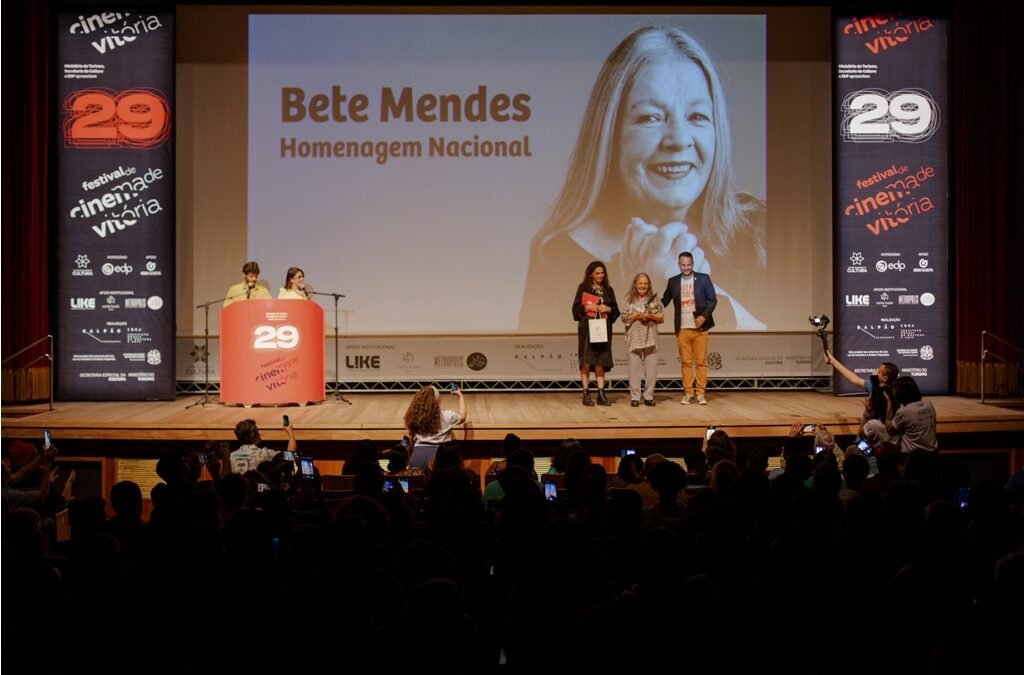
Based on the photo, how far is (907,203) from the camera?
1095cm

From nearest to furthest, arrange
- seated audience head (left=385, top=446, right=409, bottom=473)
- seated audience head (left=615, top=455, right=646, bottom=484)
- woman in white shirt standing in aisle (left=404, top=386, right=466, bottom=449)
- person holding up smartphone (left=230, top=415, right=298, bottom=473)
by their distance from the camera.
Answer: seated audience head (left=615, top=455, right=646, bottom=484), seated audience head (left=385, top=446, right=409, bottom=473), person holding up smartphone (left=230, top=415, right=298, bottom=473), woman in white shirt standing in aisle (left=404, top=386, right=466, bottom=449)

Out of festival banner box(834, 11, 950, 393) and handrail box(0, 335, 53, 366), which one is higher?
festival banner box(834, 11, 950, 393)

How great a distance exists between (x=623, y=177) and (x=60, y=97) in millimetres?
6090

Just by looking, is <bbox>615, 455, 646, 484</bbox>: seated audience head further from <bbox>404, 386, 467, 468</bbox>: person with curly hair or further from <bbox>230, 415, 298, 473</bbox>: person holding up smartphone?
<bbox>230, 415, 298, 473</bbox>: person holding up smartphone

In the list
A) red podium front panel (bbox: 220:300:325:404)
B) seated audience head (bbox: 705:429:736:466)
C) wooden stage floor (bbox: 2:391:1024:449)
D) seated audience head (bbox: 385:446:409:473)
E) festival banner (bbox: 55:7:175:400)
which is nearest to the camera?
seated audience head (bbox: 385:446:409:473)

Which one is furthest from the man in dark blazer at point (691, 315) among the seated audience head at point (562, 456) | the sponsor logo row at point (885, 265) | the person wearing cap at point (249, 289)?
the person wearing cap at point (249, 289)

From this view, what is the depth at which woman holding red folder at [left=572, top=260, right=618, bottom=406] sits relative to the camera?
9422 mm

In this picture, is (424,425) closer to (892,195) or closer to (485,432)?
(485,432)

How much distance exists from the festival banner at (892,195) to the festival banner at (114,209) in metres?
7.15

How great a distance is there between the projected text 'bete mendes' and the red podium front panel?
2.99 meters

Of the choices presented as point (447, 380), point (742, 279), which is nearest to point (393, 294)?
point (447, 380)

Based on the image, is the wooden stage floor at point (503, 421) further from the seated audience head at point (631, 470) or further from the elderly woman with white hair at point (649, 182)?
the seated audience head at point (631, 470)

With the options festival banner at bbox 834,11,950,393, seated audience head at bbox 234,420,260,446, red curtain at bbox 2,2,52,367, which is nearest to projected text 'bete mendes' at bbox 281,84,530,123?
red curtain at bbox 2,2,52,367

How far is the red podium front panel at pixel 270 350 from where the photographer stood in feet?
29.7
